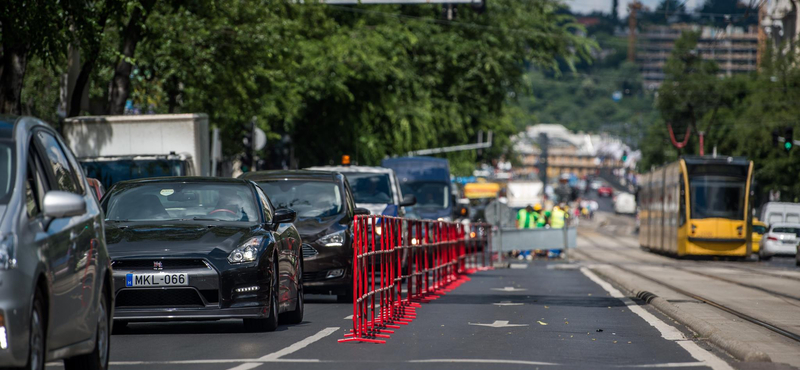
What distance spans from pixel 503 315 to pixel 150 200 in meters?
4.00

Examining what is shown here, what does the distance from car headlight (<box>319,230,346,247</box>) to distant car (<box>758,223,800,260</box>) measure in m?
33.1

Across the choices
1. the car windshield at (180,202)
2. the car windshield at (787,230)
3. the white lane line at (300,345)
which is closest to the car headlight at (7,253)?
the white lane line at (300,345)

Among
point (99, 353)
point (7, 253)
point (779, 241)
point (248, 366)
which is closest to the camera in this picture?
point (7, 253)

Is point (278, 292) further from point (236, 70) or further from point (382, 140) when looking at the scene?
point (382, 140)

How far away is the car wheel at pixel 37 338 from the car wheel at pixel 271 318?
207 inches

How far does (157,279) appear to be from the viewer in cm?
1127

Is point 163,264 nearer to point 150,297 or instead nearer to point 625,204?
point 150,297

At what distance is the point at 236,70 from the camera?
29.7 meters

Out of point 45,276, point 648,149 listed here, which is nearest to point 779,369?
point 45,276

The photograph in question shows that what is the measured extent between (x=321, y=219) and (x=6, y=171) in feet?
32.5

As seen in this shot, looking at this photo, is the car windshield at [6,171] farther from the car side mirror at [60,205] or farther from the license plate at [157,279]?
the license plate at [157,279]

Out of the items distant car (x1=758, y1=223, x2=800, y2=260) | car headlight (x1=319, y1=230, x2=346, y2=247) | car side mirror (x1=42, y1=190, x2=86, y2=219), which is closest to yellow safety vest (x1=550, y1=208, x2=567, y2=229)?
distant car (x1=758, y1=223, x2=800, y2=260)

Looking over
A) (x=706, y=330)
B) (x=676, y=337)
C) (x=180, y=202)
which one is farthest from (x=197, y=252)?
(x=706, y=330)

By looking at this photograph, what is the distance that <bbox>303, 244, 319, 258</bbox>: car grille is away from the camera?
1638cm
